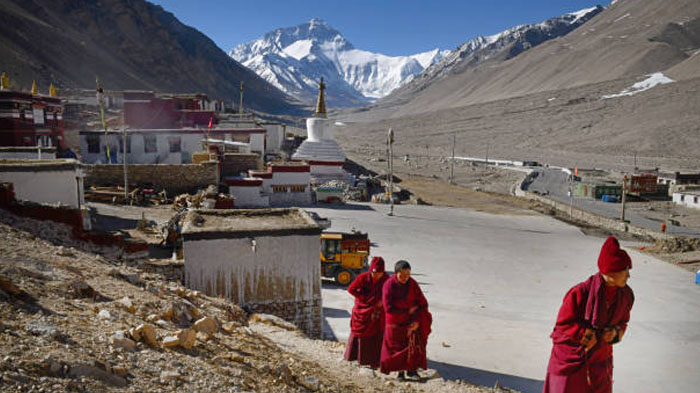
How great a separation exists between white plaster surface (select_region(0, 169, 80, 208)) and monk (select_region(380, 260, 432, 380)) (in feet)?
A: 23.8

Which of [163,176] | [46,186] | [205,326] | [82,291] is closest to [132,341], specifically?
[205,326]

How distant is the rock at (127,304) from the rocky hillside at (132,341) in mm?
10

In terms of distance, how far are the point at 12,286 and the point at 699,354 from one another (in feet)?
33.5

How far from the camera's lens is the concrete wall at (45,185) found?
985 cm

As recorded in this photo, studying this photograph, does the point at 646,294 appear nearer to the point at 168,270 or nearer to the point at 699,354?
the point at 699,354

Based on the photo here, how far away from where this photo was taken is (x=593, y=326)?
404 centimetres

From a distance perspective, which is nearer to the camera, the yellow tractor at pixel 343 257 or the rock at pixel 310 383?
the rock at pixel 310 383

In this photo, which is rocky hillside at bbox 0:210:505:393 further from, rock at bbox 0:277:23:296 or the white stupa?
the white stupa

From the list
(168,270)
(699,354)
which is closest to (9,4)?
(168,270)

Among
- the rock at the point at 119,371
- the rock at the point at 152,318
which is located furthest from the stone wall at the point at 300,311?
the rock at the point at 119,371

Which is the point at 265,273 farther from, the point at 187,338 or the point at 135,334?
the point at 135,334

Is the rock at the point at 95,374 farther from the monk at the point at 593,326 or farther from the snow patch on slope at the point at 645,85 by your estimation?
the snow patch on slope at the point at 645,85

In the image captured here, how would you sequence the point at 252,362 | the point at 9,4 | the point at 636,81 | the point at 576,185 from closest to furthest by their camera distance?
the point at 252,362 < the point at 576,185 < the point at 9,4 < the point at 636,81

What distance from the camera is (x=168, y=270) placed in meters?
8.11
